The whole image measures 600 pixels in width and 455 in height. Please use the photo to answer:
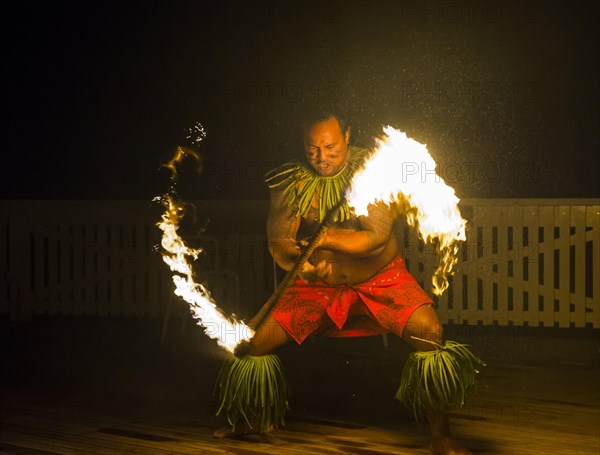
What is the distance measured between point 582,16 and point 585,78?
0.61 meters

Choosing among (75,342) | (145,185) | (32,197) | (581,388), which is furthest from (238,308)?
(32,197)

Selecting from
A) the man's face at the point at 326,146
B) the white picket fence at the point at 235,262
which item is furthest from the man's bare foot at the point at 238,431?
the white picket fence at the point at 235,262

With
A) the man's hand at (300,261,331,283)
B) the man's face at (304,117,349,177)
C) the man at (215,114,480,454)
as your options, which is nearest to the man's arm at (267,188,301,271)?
the man at (215,114,480,454)

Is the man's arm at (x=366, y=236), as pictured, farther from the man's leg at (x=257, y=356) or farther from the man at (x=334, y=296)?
the man's leg at (x=257, y=356)

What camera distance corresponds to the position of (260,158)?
1040 centimetres

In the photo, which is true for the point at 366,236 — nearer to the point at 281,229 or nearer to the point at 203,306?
the point at 281,229

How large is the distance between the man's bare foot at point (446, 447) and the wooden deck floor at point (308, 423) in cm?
9

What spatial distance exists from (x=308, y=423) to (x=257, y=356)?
54 centimetres

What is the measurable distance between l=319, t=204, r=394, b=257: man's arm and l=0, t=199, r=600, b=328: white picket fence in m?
2.90

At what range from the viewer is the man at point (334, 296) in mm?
4066

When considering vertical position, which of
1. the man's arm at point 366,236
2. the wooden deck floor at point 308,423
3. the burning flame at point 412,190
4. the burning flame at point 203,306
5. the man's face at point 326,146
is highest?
the man's face at point 326,146

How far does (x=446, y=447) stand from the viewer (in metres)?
4.03

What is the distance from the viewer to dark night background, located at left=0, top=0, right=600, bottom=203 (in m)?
9.87

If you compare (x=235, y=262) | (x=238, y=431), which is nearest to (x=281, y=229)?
(x=238, y=431)
